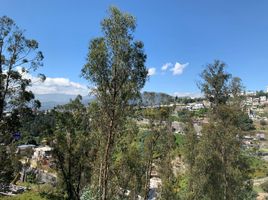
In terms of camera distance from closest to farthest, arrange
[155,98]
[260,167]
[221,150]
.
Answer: [221,150] < [155,98] < [260,167]

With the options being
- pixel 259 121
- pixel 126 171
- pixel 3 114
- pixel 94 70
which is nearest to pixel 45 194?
pixel 126 171

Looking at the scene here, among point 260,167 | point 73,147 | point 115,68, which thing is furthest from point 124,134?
point 260,167

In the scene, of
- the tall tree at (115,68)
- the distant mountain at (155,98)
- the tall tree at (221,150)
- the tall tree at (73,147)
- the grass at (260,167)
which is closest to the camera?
the tall tree at (115,68)

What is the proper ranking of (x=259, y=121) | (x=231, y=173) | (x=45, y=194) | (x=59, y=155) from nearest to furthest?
(x=231, y=173) → (x=59, y=155) → (x=45, y=194) → (x=259, y=121)

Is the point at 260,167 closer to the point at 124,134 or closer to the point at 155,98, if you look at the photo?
the point at 155,98

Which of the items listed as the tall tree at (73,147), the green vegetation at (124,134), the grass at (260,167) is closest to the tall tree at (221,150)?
the green vegetation at (124,134)

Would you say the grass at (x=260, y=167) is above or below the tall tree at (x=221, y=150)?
below

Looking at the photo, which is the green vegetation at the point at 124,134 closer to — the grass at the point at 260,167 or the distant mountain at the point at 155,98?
the distant mountain at the point at 155,98

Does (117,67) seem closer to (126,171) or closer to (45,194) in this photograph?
(126,171)

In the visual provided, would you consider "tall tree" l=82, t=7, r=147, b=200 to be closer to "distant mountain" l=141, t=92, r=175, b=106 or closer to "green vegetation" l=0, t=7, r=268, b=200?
"green vegetation" l=0, t=7, r=268, b=200

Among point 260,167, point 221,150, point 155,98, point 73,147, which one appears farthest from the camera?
point 260,167

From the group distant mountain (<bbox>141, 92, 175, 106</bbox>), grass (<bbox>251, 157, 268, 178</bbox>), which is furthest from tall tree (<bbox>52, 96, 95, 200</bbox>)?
grass (<bbox>251, 157, 268, 178</bbox>)

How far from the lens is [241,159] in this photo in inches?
946

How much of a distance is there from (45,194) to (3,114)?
A: 17.2 meters
